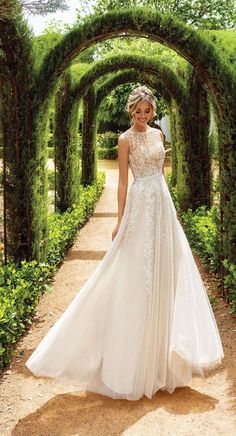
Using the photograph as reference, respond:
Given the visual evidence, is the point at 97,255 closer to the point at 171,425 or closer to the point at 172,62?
the point at 171,425

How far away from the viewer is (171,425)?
3486 mm

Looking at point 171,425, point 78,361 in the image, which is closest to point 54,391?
point 78,361

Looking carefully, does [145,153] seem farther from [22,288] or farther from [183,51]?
[183,51]

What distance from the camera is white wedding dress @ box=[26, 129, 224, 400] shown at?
3723 mm

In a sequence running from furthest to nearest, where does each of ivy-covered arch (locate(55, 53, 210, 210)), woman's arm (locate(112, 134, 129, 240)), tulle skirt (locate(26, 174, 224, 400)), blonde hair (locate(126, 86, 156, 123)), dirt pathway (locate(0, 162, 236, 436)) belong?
1. ivy-covered arch (locate(55, 53, 210, 210))
2. woman's arm (locate(112, 134, 129, 240))
3. blonde hair (locate(126, 86, 156, 123))
4. tulle skirt (locate(26, 174, 224, 400))
5. dirt pathway (locate(0, 162, 236, 436))

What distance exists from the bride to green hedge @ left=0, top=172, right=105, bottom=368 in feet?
2.46

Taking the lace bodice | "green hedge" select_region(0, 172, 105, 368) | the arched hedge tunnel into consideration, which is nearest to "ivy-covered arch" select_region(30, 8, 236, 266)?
the arched hedge tunnel

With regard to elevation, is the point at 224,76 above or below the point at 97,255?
above

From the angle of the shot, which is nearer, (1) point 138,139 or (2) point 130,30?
(1) point 138,139

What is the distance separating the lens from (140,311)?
3816 millimetres

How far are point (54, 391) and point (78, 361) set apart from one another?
425mm

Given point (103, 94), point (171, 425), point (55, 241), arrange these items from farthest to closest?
1. point (103, 94)
2. point (55, 241)
3. point (171, 425)

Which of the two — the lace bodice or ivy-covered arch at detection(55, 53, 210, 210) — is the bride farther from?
ivy-covered arch at detection(55, 53, 210, 210)

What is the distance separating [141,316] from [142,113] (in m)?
1.47
